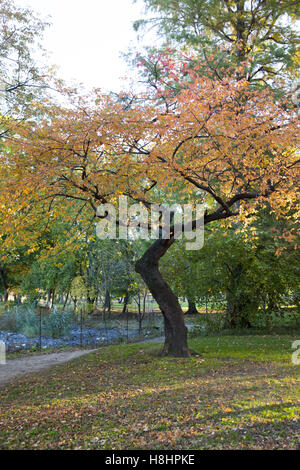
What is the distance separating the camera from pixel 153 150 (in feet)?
24.4

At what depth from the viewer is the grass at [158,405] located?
3994 millimetres

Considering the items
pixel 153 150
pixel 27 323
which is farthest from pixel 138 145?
pixel 27 323

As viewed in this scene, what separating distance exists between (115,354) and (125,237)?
22.2 feet

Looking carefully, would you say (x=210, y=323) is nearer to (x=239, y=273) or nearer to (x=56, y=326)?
(x=239, y=273)

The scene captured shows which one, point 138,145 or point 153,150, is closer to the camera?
point 153,150

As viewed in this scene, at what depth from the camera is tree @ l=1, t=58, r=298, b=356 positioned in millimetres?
6918

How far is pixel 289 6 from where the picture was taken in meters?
13.1

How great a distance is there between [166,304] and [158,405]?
3.86 m

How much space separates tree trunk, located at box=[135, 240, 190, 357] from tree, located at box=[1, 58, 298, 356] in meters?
0.02

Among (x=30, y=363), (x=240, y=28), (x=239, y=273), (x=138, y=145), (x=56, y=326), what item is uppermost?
(x=240, y=28)

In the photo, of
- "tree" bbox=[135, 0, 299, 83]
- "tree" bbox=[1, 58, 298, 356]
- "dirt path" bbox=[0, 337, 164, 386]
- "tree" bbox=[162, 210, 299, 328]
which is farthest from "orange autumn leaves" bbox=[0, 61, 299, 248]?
"tree" bbox=[135, 0, 299, 83]

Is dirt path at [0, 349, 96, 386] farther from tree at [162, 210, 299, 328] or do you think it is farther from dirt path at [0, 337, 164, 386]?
tree at [162, 210, 299, 328]
